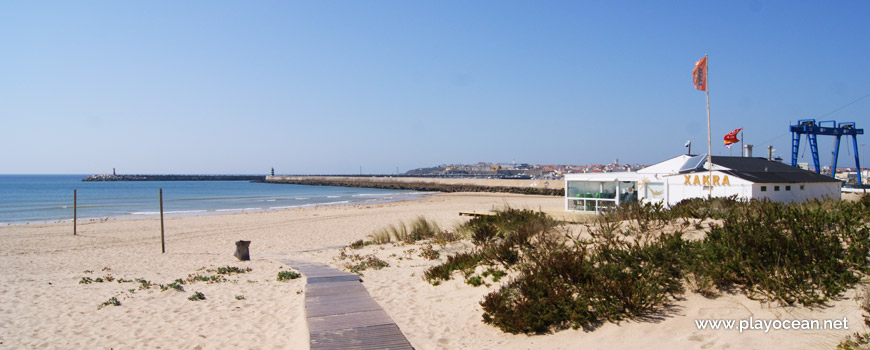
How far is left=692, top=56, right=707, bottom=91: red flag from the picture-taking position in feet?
42.3

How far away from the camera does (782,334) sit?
13.6 feet

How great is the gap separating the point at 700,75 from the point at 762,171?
591cm

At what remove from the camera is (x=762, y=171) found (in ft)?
54.7

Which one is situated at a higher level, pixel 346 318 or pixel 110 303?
pixel 346 318

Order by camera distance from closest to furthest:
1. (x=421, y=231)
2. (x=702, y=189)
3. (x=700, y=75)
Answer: (x=700, y=75)
(x=421, y=231)
(x=702, y=189)

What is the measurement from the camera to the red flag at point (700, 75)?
42.3 feet

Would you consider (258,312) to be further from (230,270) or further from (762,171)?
(762,171)

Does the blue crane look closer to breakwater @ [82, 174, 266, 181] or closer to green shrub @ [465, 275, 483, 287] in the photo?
green shrub @ [465, 275, 483, 287]

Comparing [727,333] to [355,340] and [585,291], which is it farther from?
[355,340]

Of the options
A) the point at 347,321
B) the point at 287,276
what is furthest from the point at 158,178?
the point at 347,321

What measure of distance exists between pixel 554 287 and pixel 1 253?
16809 millimetres

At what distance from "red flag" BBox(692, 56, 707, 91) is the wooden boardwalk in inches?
403

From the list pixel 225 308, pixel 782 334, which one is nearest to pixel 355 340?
pixel 225 308

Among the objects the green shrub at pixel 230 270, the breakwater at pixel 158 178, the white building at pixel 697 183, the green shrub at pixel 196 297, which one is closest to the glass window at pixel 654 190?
the white building at pixel 697 183
